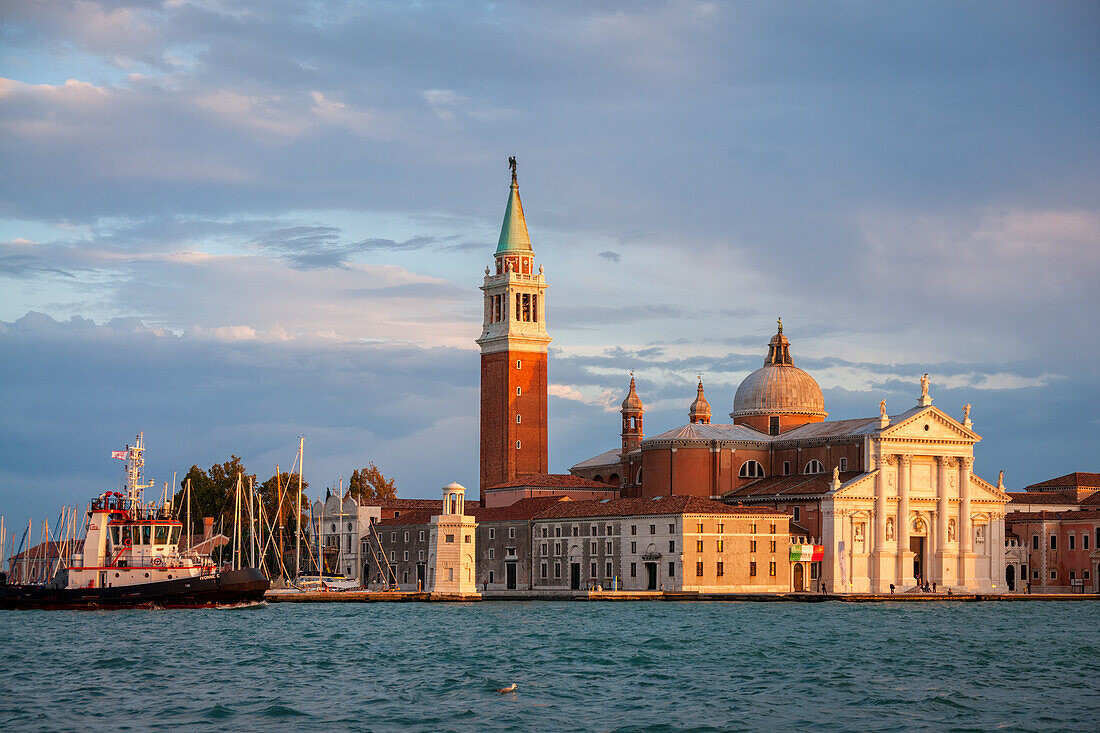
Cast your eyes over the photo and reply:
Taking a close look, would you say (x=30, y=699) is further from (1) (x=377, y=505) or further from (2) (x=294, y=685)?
(1) (x=377, y=505)

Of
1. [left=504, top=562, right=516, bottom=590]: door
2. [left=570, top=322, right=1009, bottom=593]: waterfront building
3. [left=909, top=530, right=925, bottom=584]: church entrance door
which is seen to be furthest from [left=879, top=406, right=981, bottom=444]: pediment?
[left=504, top=562, right=516, bottom=590]: door

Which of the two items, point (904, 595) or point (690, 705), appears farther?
point (904, 595)

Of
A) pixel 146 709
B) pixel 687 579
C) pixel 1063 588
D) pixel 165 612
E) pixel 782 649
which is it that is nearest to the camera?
pixel 146 709

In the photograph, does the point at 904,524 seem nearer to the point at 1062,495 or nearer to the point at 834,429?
the point at 834,429

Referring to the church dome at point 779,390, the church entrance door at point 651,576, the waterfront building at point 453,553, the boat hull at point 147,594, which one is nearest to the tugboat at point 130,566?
the boat hull at point 147,594

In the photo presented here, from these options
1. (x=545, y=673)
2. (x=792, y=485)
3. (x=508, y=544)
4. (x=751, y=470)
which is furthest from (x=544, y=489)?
(x=545, y=673)

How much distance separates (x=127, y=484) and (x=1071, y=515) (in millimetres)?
52475

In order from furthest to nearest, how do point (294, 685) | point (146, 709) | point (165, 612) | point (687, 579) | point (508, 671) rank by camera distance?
point (687, 579) → point (165, 612) → point (508, 671) → point (294, 685) → point (146, 709)

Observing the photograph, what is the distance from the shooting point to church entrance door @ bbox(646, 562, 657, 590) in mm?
73750

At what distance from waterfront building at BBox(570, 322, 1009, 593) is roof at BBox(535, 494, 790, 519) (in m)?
3.75

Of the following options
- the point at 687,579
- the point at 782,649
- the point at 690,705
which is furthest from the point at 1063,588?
the point at 690,705

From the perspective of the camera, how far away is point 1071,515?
86.1 meters

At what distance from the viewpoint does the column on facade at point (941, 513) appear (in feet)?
263

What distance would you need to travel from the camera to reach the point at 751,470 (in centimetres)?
8581
